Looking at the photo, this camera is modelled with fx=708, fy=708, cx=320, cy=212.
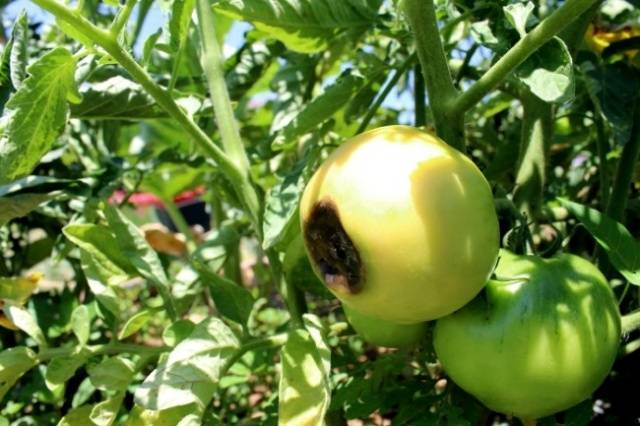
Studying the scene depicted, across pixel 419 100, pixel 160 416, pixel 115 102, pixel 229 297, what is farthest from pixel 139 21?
pixel 160 416

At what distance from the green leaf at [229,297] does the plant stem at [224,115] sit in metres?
0.06

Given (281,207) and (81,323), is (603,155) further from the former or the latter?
(81,323)

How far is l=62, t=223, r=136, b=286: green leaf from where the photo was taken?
2.48ft

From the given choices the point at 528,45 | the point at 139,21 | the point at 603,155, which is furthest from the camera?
the point at 139,21

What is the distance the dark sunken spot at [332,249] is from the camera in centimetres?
55

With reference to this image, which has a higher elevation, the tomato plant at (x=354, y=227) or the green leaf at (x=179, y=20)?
the green leaf at (x=179, y=20)

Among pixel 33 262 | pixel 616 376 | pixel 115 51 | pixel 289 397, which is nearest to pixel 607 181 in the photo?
pixel 616 376

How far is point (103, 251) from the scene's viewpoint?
2.53 feet

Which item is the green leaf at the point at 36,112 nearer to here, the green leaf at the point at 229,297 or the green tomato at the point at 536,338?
the green leaf at the point at 229,297

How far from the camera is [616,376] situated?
0.98 meters

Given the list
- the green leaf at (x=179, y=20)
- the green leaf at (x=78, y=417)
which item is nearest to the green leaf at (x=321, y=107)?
the green leaf at (x=179, y=20)

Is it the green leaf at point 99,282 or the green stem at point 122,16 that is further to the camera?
the green leaf at point 99,282

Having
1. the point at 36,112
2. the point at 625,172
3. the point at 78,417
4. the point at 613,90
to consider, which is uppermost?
the point at 36,112

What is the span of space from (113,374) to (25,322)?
0.14 metres
